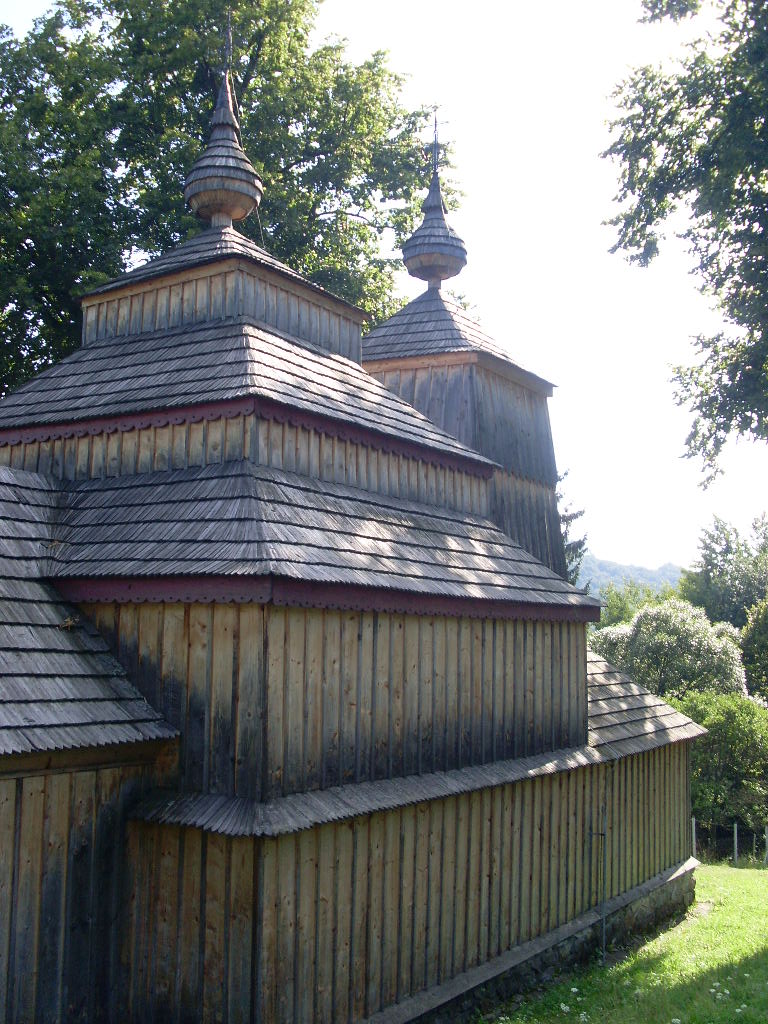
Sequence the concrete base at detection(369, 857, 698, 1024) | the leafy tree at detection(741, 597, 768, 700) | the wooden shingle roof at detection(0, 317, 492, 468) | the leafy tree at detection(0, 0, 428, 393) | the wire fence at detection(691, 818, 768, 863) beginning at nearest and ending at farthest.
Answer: the concrete base at detection(369, 857, 698, 1024) < the wooden shingle roof at detection(0, 317, 492, 468) < the leafy tree at detection(0, 0, 428, 393) < the wire fence at detection(691, 818, 768, 863) < the leafy tree at detection(741, 597, 768, 700)

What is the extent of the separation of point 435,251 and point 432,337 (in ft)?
8.71

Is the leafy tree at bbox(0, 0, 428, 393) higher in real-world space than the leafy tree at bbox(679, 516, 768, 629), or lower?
higher

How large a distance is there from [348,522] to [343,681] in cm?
161

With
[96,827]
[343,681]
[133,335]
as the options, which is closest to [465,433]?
[133,335]

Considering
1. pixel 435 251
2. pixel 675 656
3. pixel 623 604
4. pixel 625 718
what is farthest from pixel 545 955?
pixel 623 604

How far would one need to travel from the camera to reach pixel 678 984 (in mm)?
10867

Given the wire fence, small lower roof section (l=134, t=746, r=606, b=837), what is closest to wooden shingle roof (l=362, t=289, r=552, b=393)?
small lower roof section (l=134, t=746, r=606, b=837)

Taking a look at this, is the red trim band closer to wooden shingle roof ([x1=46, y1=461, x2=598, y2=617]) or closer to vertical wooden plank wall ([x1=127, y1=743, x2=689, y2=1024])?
wooden shingle roof ([x1=46, y1=461, x2=598, y2=617])

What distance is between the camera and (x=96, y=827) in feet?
24.6

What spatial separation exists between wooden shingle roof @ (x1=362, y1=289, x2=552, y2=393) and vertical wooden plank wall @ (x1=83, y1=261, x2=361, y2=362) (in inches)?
113

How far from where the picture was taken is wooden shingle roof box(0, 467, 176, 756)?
697cm

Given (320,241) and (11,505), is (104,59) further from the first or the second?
(11,505)

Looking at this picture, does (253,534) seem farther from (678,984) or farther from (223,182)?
(678,984)

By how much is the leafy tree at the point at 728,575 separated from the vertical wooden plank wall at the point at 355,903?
35986mm
